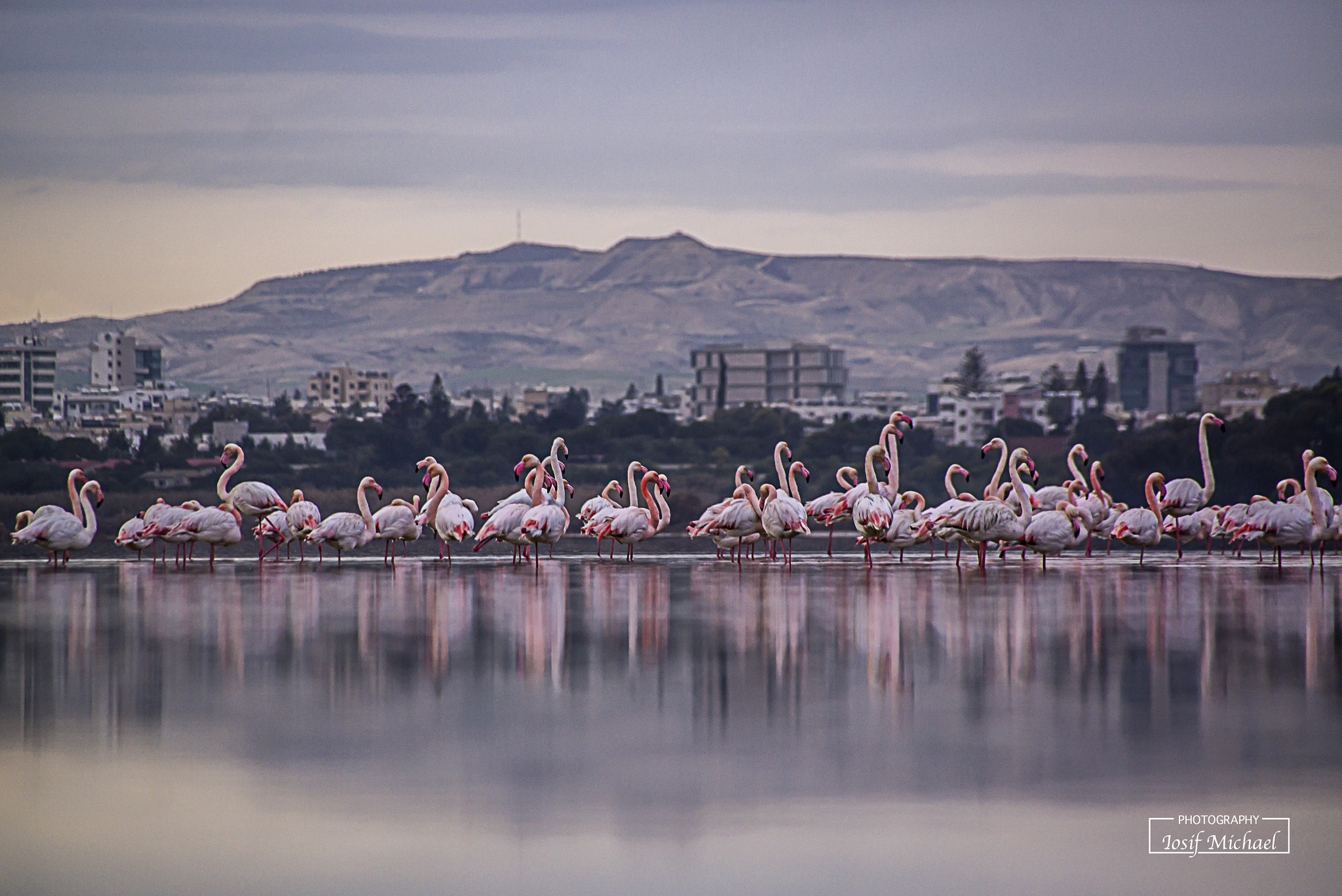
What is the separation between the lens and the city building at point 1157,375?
148m

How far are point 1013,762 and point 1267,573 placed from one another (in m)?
11.3

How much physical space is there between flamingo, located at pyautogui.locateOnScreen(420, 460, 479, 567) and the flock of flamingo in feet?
0.08

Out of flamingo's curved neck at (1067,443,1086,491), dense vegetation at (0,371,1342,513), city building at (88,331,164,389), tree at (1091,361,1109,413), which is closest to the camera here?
flamingo's curved neck at (1067,443,1086,491)

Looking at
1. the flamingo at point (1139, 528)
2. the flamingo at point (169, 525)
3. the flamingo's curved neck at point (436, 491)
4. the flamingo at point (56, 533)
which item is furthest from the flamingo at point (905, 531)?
the flamingo at point (56, 533)

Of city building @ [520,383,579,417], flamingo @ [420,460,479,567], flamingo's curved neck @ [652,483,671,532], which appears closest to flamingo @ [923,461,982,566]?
flamingo's curved neck @ [652,483,671,532]

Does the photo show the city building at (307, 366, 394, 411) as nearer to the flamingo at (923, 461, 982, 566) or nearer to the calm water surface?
the flamingo at (923, 461, 982, 566)

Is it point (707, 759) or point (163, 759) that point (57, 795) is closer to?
point (163, 759)

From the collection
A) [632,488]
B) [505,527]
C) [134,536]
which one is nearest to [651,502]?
[632,488]

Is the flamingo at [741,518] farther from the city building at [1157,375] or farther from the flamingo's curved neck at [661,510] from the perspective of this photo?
the city building at [1157,375]

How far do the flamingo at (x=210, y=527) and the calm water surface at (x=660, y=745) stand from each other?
4.25 meters

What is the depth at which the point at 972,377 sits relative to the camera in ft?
477

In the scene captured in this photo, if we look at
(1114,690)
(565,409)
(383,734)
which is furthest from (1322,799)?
(565,409)

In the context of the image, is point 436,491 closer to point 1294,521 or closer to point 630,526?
point 630,526

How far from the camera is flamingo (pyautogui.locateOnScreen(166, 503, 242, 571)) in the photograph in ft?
62.7
